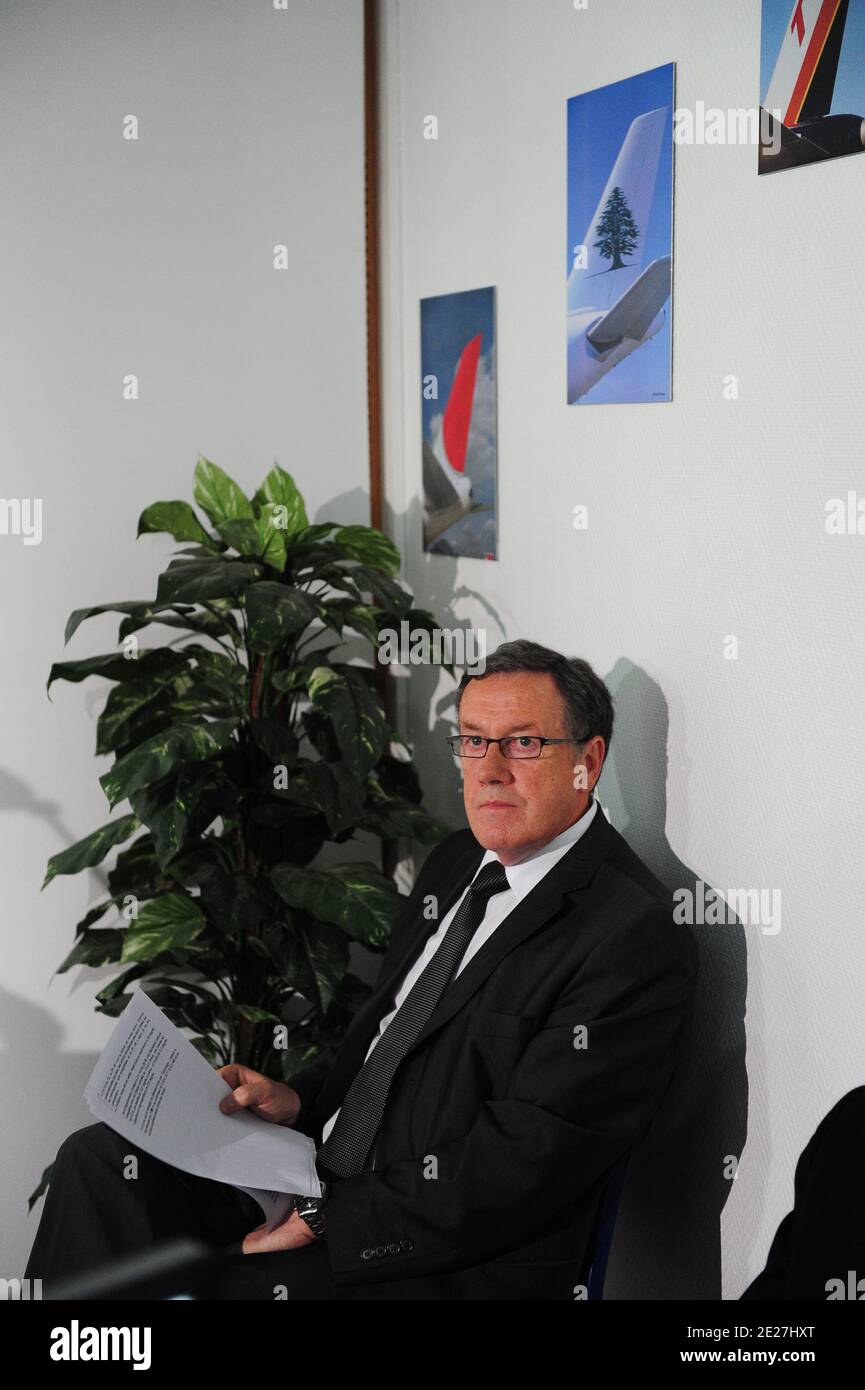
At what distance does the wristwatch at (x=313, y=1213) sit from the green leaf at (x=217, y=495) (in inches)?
50.3

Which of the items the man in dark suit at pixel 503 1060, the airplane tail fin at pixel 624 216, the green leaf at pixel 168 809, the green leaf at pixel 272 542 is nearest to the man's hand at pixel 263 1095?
the man in dark suit at pixel 503 1060

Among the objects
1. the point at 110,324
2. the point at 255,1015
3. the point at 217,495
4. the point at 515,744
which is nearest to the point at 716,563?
the point at 515,744

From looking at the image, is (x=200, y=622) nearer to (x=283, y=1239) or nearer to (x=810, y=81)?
(x=283, y=1239)

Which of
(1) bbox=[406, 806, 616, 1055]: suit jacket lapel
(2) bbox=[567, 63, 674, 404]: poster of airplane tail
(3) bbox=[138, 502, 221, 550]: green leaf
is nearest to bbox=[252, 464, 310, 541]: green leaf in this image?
(3) bbox=[138, 502, 221, 550]: green leaf

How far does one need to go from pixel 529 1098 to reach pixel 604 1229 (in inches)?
8.7

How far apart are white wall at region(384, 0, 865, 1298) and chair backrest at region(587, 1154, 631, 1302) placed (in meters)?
0.22

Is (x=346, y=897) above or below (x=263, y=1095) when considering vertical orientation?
above

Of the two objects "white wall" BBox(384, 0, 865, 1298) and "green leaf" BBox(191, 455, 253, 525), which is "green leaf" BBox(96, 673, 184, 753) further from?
"white wall" BBox(384, 0, 865, 1298)

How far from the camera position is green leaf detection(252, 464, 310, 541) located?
97.0 inches

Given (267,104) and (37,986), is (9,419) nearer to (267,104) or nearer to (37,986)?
(267,104)

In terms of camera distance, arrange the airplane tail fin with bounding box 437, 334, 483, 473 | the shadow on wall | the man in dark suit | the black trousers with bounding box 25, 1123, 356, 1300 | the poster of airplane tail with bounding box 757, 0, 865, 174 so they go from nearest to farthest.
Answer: the poster of airplane tail with bounding box 757, 0, 865, 174 → the man in dark suit → the black trousers with bounding box 25, 1123, 356, 1300 → the shadow on wall → the airplane tail fin with bounding box 437, 334, 483, 473

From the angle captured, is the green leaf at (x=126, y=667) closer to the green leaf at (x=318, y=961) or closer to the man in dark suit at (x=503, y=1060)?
the green leaf at (x=318, y=961)

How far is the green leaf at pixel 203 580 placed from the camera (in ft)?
7.04

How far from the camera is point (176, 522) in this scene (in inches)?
95.5
